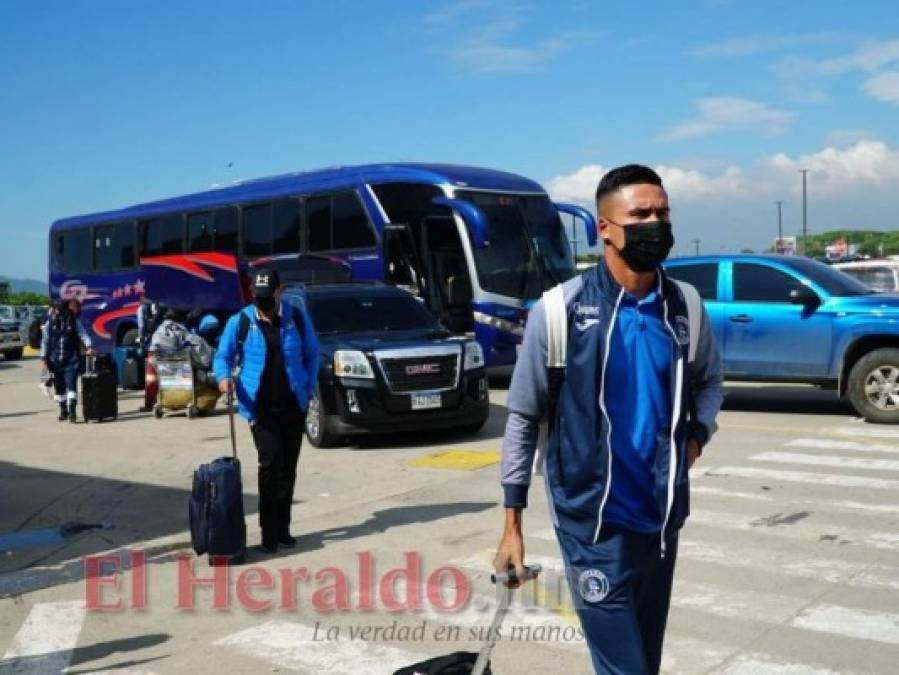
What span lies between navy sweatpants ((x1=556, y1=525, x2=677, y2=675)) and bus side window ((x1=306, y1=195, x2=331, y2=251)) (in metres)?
16.1

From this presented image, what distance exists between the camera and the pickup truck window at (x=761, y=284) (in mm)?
12781

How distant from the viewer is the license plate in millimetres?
11352

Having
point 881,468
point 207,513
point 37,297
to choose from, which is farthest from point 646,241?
point 37,297

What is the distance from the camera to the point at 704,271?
44.2ft

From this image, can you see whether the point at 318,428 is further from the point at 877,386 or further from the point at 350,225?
the point at 350,225

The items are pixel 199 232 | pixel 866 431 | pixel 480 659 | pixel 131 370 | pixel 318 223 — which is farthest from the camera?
pixel 199 232

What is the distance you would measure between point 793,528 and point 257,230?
1516cm

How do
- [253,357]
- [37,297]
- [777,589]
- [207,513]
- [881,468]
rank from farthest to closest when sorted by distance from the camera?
1. [37,297]
2. [881,468]
3. [253,357]
4. [207,513]
5. [777,589]

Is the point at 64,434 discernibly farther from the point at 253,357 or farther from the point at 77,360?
the point at 253,357

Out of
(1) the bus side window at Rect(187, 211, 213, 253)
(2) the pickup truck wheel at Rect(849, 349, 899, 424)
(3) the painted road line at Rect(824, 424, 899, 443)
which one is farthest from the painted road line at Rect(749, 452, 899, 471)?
(1) the bus side window at Rect(187, 211, 213, 253)

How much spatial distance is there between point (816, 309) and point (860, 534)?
19.1 ft

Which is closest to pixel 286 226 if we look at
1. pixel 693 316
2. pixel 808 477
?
pixel 808 477

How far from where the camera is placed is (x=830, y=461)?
9781mm

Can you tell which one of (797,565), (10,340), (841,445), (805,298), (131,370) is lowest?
(797,565)
